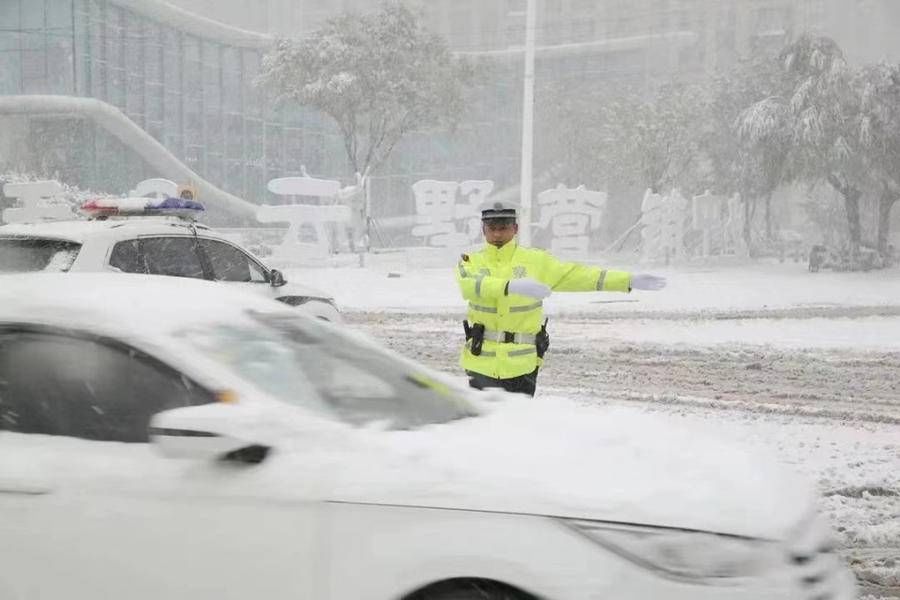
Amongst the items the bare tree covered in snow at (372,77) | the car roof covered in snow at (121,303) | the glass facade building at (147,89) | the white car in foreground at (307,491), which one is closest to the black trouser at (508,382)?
the car roof covered in snow at (121,303)

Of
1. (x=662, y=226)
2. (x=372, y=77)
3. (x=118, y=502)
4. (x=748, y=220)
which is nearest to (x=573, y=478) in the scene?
(x=118, y=502)

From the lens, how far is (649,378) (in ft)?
34.4

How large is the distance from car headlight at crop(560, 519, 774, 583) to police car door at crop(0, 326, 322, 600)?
0.72 m

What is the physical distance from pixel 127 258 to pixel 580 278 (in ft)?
11.6

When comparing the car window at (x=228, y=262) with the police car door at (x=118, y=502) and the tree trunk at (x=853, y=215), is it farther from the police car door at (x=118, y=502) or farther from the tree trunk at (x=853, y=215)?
the tree trunk at (x=853, y=215)

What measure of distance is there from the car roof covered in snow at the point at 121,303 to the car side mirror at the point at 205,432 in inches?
15.2

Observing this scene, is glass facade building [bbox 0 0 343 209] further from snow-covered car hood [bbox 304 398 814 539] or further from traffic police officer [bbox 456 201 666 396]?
snow-covered car hood [bbox 304 398 814 539]

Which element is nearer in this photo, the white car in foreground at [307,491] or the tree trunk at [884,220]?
the white car in foreground at [307,491]

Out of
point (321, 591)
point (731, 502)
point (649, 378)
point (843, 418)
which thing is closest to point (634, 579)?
point (731, 502)

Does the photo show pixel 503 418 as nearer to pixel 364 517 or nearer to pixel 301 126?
pixel 364 517

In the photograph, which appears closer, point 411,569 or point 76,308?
point 411,569

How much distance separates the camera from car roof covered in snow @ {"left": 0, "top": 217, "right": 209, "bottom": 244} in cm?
698

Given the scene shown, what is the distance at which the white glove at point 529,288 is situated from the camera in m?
4.64

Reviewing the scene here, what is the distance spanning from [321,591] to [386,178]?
21356mm
